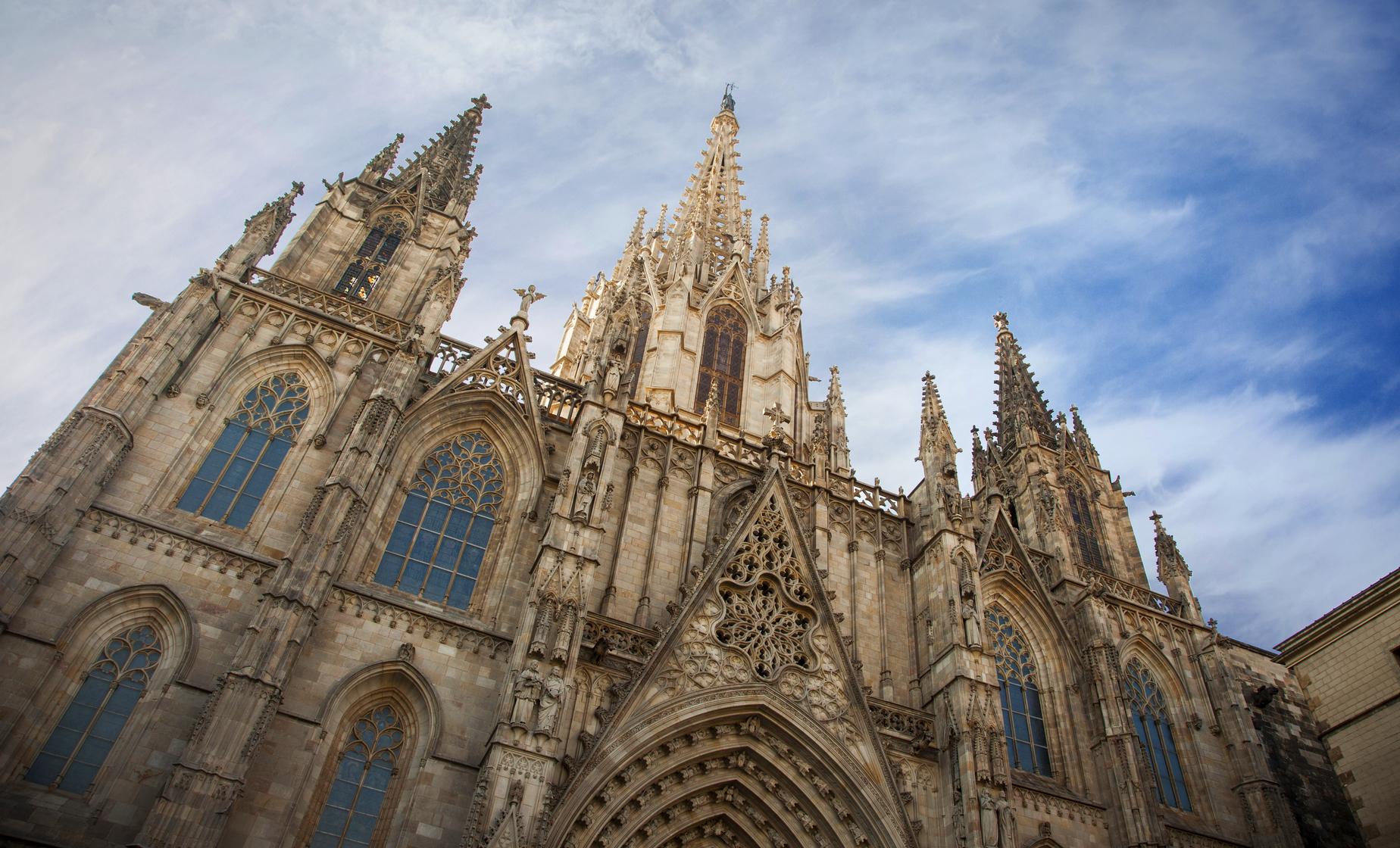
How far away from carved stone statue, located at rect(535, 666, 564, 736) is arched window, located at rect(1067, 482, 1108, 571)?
54.3 feet

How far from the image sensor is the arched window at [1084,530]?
25.1 meters

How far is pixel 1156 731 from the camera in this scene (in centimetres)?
2028

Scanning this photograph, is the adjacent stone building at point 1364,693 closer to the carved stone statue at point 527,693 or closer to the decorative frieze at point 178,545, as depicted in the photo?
the carved stone statue at point 527,693

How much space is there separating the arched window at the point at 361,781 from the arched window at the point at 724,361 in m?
12.8

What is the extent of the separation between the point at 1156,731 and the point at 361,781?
1675 centimetres

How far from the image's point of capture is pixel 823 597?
16469 millimetres

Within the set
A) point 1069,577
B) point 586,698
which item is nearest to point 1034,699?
point 1069,577

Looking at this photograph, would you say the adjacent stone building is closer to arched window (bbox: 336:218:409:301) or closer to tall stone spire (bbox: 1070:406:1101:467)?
tall stone spire (bbox: 1070:406:1101:467)

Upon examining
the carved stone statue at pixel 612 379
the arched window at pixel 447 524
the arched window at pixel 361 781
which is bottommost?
the arched window at pixel 361 781

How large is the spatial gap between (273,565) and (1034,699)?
15023 millimetres

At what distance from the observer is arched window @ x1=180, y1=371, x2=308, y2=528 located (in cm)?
1455

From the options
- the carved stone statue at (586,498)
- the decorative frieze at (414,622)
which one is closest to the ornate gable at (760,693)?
the carved stone statue at (586,498)

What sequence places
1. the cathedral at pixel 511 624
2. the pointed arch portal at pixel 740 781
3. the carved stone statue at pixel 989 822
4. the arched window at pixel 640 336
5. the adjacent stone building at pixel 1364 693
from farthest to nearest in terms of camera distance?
1. the arched window at pixel 640 336
2. the adjacent stone building at pixel 1364 693
3. the carved stone statue at pixel 989 822
4. the pointed arch portal at pixel 740 781
5. the cathedral at pixel 511 624

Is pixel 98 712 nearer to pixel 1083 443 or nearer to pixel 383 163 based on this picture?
pixel 383 163
